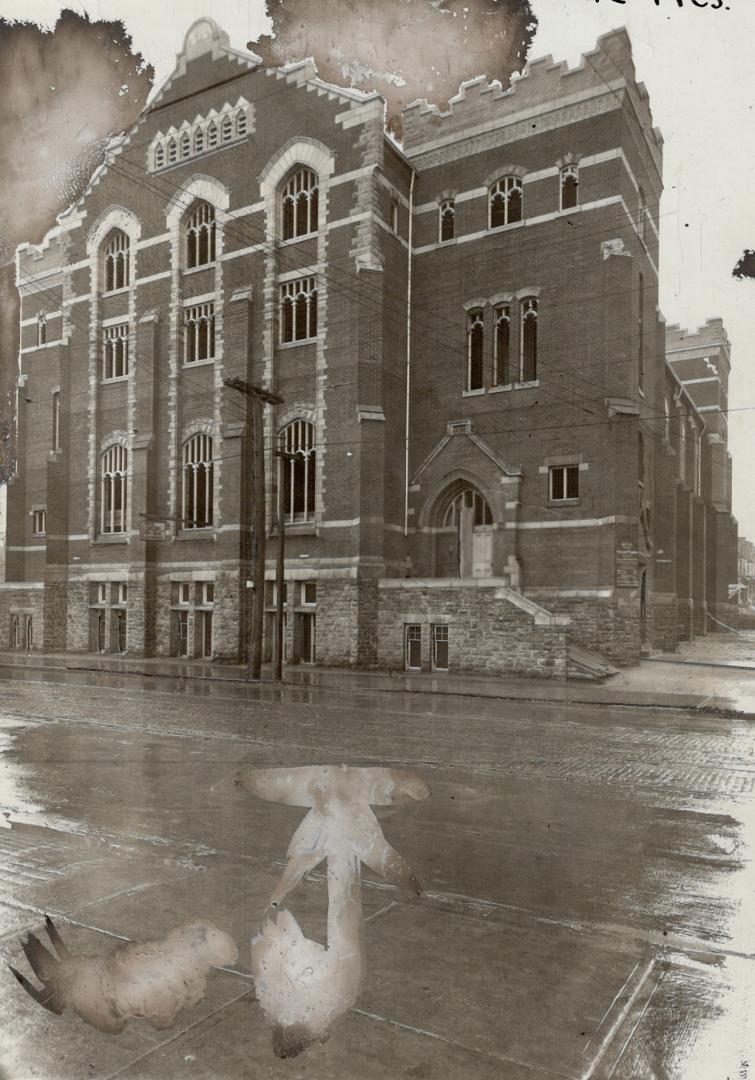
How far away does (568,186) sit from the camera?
25781mm

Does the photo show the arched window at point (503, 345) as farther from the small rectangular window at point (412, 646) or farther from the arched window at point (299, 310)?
the small rectangular window at point (412, 646)

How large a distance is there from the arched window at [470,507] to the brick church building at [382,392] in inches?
3.2

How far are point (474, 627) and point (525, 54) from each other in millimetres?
20632

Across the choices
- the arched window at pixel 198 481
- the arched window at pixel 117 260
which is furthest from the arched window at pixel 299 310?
the arched window at pixel 117 260

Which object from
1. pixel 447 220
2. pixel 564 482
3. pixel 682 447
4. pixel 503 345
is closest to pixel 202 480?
pixel 503 345

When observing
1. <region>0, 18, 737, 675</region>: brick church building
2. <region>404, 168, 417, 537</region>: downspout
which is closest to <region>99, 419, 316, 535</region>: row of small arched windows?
<region>0, 18, 737, 675</region>: brick church building

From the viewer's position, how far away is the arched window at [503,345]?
2691 centimetres

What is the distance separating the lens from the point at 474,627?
2369 centimetres

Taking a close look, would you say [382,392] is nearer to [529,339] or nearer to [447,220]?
[529,339]

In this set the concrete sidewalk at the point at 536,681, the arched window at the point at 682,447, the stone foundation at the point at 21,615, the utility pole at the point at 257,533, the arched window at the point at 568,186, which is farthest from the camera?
the arched window at the point at 682,447

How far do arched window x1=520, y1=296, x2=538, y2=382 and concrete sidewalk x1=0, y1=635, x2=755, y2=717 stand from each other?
9831 mm

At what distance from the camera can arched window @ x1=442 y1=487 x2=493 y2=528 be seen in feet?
90.7

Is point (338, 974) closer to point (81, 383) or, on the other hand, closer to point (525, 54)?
point (525, 54)

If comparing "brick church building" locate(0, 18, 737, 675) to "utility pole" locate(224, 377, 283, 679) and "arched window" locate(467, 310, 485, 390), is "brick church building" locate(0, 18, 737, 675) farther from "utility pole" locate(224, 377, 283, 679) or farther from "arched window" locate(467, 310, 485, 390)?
"utility pole" locate(224, 377, 283, 679)
